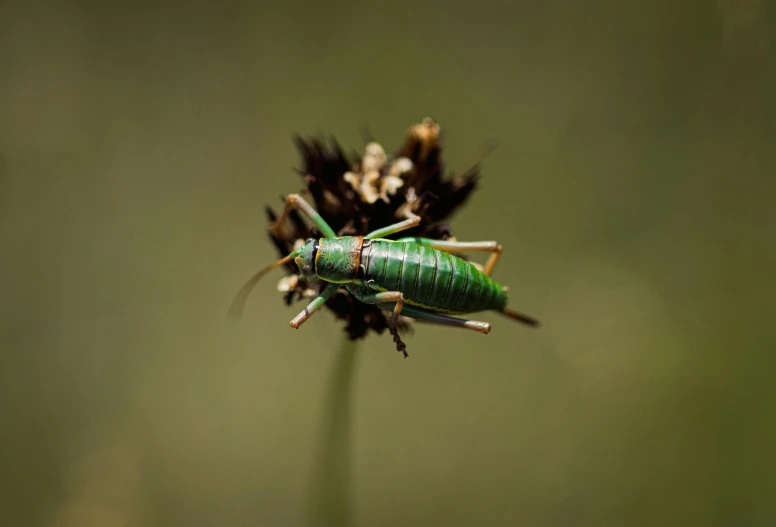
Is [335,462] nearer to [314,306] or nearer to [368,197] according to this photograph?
[314,306]

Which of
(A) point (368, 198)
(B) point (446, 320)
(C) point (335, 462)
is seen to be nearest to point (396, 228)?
(A) point (368, 198)

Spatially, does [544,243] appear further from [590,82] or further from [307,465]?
[307,465]

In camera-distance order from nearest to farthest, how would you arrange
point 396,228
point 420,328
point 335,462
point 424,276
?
point 424,276
point 396,228
point 335,462
point 420,328

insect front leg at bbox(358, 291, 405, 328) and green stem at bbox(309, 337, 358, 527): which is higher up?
insect front leg at bbox(358, 291, 405, 328)

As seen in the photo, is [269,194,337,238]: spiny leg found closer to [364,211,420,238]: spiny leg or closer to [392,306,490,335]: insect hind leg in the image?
[364,211,420,238]: spiny leg

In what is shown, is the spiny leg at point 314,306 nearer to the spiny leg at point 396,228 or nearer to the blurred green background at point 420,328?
the spiny leg at point 396,228

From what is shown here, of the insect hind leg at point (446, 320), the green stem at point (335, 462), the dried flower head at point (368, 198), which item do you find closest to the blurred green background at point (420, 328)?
the green stem at point (335, 462)

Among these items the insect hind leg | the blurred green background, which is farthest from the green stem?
the insect hind leg
